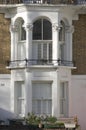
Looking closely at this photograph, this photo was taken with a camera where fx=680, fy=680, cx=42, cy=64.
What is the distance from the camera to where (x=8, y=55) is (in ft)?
102

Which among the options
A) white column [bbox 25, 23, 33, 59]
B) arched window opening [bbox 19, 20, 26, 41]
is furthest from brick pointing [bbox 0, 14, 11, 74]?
white column [bbox 25, 23, 33, 59]

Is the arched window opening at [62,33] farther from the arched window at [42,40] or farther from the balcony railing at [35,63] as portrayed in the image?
the balcony railing at [35,63]

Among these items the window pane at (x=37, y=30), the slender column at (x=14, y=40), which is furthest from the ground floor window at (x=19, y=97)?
the window pane at (x=37, y=30)

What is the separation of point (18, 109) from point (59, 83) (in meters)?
2.25

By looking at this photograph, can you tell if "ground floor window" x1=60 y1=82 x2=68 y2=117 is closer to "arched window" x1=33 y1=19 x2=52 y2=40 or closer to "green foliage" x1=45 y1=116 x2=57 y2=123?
"green foliage" x1=45 y1=116 x2=57 y2=123

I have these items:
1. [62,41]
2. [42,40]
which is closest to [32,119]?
[42,40]

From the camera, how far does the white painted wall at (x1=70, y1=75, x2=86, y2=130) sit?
102 feet

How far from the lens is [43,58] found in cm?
3073

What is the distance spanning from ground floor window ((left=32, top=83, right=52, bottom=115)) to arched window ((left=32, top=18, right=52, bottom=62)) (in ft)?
4.00

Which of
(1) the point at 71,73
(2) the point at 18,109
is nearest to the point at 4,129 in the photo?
(2) the point at 18,109

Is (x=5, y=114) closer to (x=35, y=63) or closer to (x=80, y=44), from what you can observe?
(x=35, y=63)

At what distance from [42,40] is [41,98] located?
261cm

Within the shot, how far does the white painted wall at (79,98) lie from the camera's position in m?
31.1

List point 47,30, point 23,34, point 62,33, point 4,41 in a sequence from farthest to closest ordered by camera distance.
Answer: point 4,41
point 62,33
point 23,34
point 47,30
